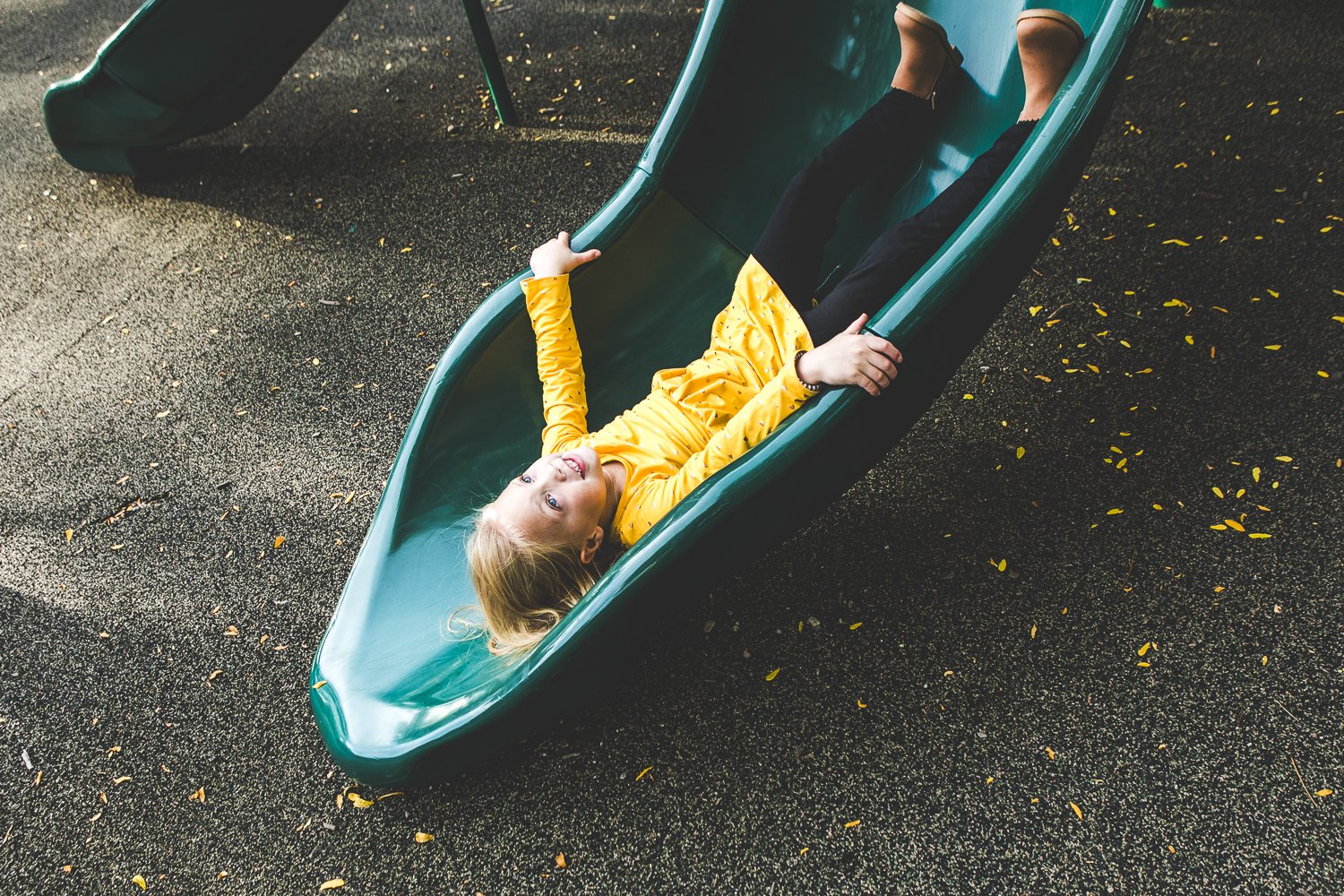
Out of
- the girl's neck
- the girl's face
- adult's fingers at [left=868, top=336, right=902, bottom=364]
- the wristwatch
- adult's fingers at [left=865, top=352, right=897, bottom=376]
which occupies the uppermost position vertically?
adult's fingers at [left=868, top=336, right=902, bottom=364]

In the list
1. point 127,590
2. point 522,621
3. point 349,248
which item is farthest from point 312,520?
point 349,248

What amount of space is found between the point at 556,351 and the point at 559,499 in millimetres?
458

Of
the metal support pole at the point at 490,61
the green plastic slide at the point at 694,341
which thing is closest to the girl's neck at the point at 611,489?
the green plastic slide at the point at 694,341

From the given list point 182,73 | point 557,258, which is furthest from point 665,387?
point 182,73

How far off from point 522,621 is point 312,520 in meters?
1.03

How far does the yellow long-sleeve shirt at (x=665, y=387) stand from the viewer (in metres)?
2.12

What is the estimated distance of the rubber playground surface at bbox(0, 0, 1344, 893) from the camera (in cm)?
182

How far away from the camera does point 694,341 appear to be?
242cm

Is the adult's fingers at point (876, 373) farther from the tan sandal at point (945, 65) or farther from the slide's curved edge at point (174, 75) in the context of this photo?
the slide's curved edge at point (174, 75)

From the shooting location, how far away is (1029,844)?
68.6 inches

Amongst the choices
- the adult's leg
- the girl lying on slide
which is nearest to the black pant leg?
the girl lying on slide

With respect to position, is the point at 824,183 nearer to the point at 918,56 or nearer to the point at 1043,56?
the point at 918,56

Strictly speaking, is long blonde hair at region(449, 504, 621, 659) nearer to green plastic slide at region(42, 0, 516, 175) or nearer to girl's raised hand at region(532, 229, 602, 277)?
girl's raised hand at region(532, 229, 602, 277)

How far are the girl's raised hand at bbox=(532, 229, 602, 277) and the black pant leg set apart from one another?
1.52 feet
